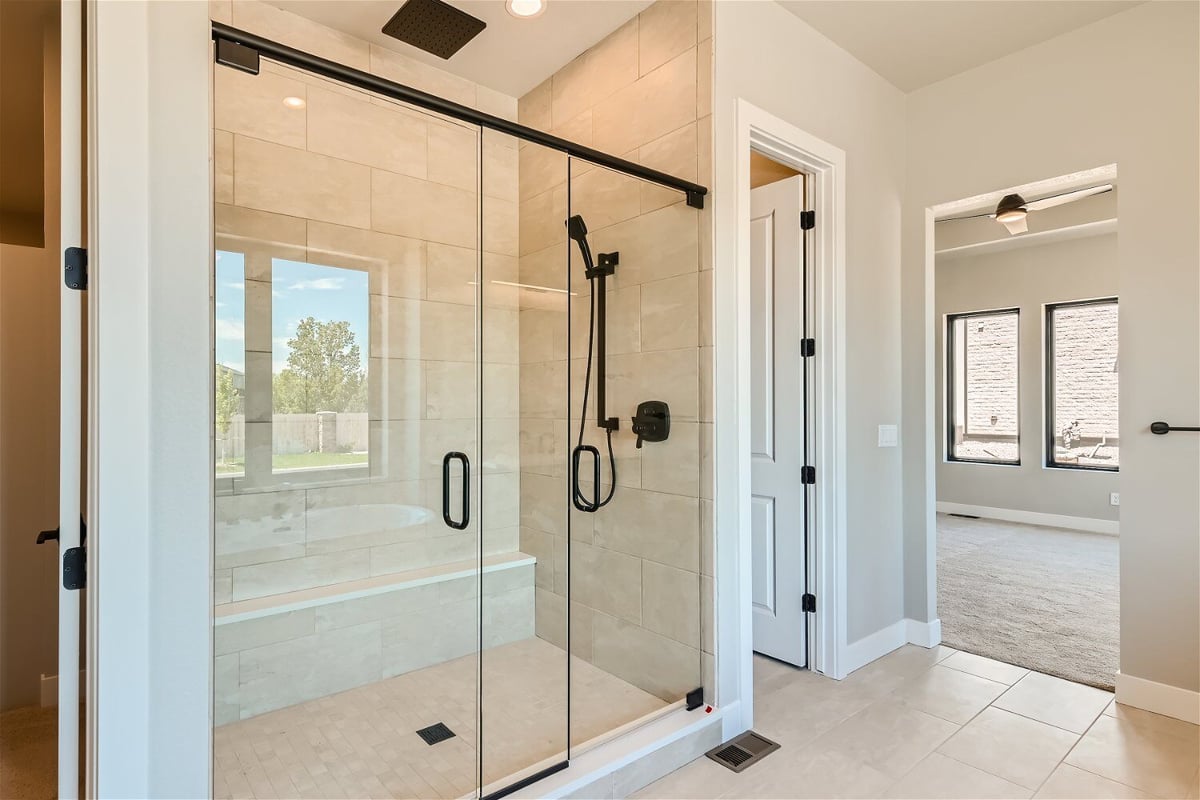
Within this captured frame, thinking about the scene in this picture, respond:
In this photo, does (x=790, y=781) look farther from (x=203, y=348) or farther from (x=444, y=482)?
(x=203, y=348)

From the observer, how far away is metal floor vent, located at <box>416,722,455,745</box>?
207cm

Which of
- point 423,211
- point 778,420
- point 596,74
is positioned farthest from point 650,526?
point 596,74

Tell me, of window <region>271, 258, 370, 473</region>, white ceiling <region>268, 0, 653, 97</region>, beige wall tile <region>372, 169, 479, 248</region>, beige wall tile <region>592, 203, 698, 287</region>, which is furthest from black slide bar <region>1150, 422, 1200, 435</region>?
window <region>271, 258, 370, 473</region>

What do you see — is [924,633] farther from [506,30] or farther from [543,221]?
[506,30]

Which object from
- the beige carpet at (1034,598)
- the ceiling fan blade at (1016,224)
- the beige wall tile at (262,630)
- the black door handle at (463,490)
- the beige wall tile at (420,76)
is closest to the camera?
the beige wall tile at (262,630)

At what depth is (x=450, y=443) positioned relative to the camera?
2.26 metres

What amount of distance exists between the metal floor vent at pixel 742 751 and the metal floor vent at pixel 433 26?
9.77 feet

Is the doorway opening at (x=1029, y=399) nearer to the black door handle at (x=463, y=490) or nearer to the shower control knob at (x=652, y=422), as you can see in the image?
the shower control knob at (x=652, y=422)

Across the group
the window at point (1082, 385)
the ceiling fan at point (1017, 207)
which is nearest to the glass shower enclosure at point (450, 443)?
the ceiling fan at point (1017, 207)

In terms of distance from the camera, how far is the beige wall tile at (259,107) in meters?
1.50

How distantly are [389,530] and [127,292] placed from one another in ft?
4.25

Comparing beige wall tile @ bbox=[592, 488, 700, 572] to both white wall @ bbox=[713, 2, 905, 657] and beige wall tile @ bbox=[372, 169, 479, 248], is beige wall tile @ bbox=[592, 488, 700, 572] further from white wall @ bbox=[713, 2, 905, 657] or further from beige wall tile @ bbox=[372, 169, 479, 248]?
beige wall tile @ bbox=[372, 169, 479, 248]

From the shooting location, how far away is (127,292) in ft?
4.13

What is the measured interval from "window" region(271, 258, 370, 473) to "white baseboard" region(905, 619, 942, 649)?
2829 mm
